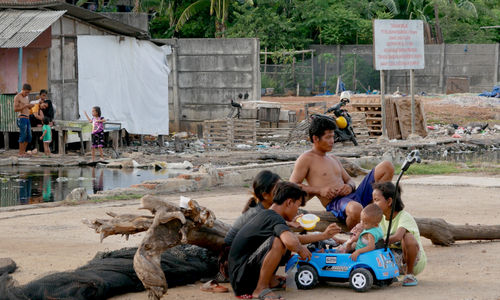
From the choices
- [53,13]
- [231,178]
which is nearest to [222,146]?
[53,13]

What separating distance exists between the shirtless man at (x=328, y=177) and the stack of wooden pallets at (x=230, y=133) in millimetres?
→ 12742

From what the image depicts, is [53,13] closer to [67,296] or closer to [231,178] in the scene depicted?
[231,178]

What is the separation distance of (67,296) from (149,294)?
627 millimetres

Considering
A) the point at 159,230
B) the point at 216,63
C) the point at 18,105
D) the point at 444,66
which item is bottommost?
the point at 159,230

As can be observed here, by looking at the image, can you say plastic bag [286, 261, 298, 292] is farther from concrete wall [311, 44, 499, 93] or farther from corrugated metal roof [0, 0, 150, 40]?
concrete wall [311, 44, 499, 93]

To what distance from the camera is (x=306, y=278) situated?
267 inches

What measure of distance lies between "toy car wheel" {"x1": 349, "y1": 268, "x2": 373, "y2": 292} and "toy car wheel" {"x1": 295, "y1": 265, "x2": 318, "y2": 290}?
1.00 feet

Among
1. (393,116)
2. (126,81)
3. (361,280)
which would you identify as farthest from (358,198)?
(393,116)

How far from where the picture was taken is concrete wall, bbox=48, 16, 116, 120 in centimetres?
2006

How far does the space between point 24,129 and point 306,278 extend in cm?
1270

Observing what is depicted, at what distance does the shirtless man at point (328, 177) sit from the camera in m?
7.88

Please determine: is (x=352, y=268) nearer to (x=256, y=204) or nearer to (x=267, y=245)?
(x=267, y=245)

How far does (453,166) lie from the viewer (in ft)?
55.7

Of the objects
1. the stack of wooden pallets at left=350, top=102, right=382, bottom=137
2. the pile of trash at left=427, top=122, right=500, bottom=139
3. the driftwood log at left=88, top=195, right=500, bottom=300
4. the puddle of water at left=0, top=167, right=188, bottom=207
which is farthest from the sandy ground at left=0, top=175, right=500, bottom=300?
the pile of trash at left=427, top=122, right=500, bottom=139
